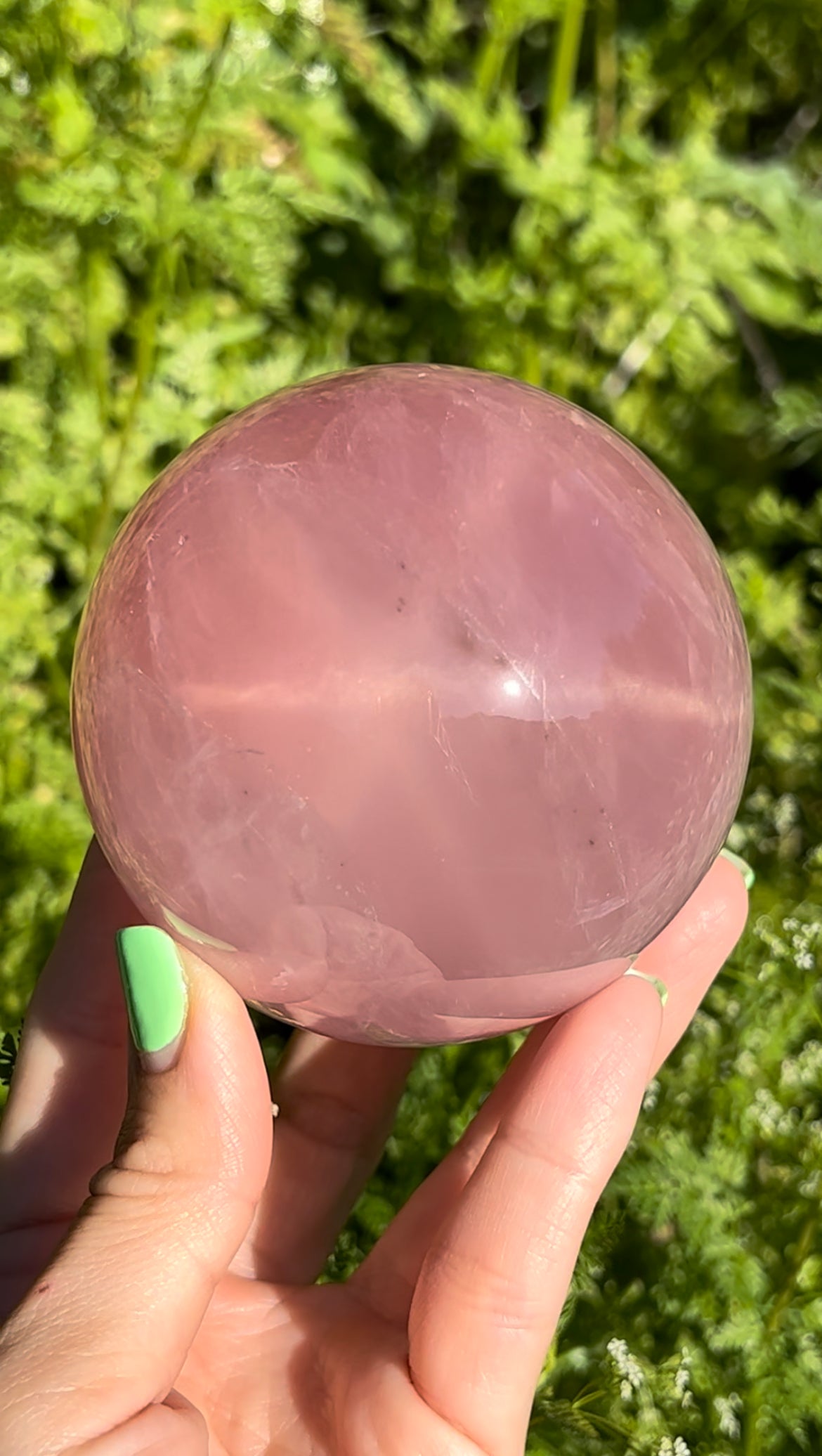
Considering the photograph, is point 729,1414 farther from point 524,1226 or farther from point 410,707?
point 410,707

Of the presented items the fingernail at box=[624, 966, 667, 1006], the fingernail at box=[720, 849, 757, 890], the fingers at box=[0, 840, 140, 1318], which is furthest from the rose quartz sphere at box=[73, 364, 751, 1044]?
the fingernail at box=[720, 849, 757, 890]

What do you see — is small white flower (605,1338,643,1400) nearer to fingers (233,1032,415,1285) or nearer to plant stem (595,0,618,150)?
fingers (233,1032,415,1285)

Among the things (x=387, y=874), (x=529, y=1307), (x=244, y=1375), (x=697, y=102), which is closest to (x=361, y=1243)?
(x=244, y=1375)

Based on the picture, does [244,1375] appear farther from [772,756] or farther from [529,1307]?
[772,756]

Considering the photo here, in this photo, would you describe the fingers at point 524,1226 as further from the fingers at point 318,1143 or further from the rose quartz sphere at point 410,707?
the fingers at point 318,1143

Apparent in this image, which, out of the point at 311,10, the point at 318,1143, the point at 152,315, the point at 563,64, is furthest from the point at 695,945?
the point at 563,64

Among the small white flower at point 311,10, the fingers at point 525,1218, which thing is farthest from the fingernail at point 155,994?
the small white flower at point 311,10
